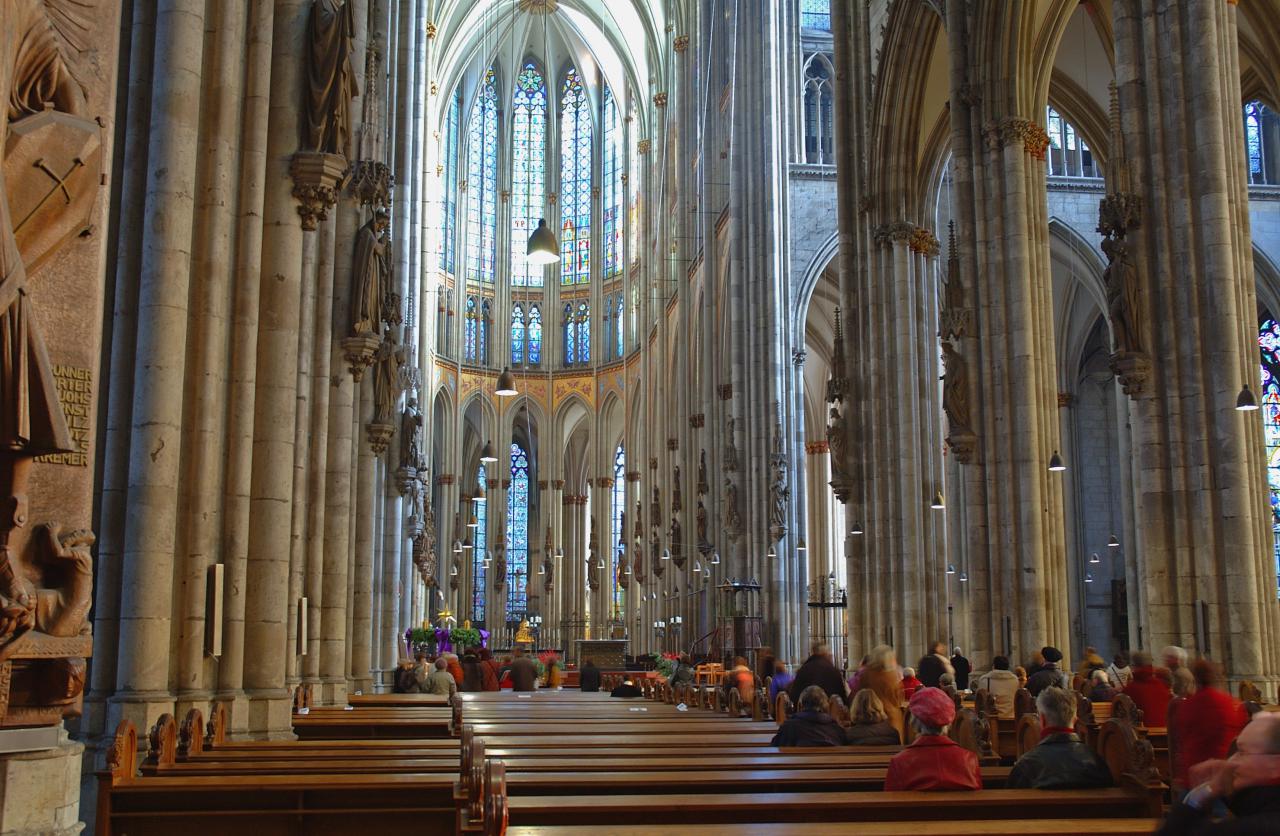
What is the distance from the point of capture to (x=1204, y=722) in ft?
24.1

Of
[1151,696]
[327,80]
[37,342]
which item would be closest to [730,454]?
[1151,696]

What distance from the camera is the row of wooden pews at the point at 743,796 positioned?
486 cm

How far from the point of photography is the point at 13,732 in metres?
4.91

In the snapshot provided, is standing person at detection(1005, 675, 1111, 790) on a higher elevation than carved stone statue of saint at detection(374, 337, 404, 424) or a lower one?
lower

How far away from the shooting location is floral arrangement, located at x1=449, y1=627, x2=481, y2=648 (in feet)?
107

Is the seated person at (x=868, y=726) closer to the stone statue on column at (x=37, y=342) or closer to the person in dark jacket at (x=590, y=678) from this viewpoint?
the stone statue on column at (x=37, y=342)

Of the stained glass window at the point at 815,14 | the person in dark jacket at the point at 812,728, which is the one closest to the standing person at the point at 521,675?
the person in dark jacket at the point at 812,728

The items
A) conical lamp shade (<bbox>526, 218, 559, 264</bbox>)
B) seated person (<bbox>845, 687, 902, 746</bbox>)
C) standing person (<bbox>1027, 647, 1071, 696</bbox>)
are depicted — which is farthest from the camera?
conical lamp shade (<bbox>526, 218, 559, 264</bbox>)

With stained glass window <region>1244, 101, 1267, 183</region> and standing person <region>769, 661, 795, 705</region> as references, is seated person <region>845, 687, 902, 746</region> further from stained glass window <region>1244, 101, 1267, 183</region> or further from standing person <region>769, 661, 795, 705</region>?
stained glass window <region>1244, 101, 1267, 183</region>

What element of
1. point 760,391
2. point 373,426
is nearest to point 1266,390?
point 760,391

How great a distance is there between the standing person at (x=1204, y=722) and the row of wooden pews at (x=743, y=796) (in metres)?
1.01

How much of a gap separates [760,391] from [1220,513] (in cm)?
1976

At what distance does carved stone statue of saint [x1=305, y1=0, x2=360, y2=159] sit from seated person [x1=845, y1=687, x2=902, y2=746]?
6303 millimetres

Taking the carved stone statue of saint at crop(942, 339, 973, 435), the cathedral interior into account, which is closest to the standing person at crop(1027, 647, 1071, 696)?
the cathedral interior
